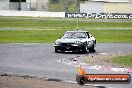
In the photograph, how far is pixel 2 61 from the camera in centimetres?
2292

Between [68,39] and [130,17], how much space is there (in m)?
53.0

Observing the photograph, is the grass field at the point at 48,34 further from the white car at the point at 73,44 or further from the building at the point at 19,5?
the building at the point at 19,5

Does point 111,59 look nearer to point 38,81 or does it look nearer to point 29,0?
point 38,81

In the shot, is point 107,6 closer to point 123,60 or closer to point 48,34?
point 48,34

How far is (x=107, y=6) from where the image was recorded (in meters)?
93.5

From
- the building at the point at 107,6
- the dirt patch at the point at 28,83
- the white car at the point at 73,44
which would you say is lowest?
the building at the point at 107,6

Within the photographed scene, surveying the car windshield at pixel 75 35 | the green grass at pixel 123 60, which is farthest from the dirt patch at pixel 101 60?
the car windshield at pixel 75 35

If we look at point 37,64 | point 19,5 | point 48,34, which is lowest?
point 19,5

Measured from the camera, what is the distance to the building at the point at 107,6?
9294 cm

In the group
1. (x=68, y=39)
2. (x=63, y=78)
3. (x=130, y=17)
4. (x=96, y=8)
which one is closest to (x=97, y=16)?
(x=130, y=17)

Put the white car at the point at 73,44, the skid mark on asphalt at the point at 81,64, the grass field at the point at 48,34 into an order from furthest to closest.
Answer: the grass field at the point at 48,34 → the white car at the point at 73,44 → the skid mark on asphalt at the point at 81,64

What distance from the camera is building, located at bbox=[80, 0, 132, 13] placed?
92938 mm

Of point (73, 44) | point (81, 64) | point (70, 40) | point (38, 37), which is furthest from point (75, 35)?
point (38, 37)

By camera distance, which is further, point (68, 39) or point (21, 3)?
point (21, 3)
